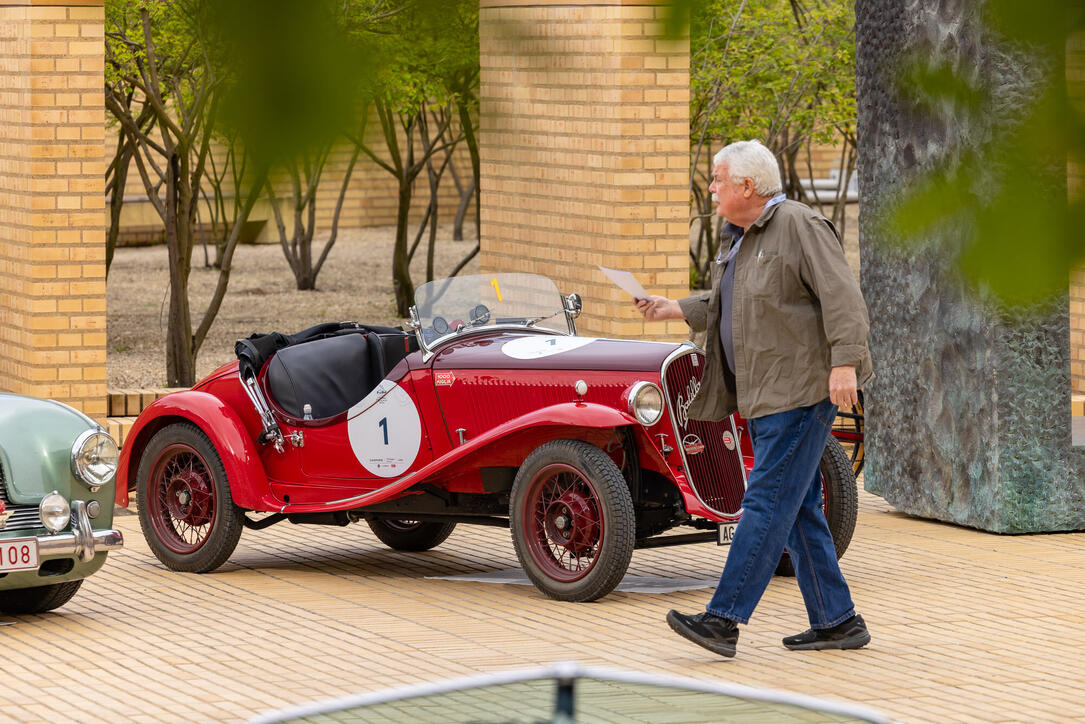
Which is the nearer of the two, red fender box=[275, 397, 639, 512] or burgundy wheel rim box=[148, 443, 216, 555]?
red fender box=[275, 397, 639, 512]

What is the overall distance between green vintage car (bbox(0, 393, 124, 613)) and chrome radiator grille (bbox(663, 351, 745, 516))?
2.07 meters

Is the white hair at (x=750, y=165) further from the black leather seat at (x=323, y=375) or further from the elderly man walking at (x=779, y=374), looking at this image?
the black leather seat at (x=323, y=375)

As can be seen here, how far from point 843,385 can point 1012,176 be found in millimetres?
3788

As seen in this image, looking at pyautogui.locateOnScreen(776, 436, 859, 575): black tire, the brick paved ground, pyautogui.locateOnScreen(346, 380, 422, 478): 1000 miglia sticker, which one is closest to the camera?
the brick paved ground

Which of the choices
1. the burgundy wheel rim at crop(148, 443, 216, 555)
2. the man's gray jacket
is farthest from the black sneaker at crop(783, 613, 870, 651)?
the burgundy wheel rim at crop(148, 443, 216, 555)

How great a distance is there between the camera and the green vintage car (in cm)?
594

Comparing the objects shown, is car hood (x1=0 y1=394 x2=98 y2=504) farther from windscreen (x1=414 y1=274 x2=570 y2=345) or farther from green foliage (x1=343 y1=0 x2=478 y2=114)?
green foliage (x1=343 y1=0 x2=478 y2=114)

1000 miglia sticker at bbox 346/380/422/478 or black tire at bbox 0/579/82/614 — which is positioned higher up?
1000 miglia sticker at bbox 346/380/422/478

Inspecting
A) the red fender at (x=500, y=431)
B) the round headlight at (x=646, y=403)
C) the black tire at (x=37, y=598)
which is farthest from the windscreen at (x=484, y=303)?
the black tire at (x=37, y=598)

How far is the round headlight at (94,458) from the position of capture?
20.1 ft

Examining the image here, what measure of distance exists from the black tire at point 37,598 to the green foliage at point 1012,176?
A: 5319 mm

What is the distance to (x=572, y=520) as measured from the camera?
648 centimetres

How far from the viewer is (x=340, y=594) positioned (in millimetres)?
6844

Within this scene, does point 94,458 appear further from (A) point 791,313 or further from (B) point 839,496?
(B) point 839,496
